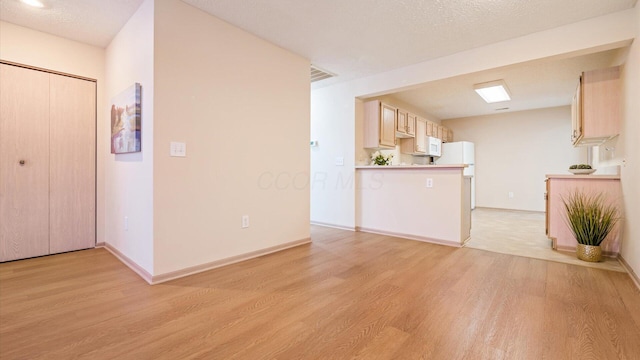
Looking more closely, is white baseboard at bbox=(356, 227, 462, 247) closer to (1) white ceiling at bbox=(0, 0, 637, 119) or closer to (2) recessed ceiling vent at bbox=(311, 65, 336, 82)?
(1) white ceiling at bbox=(0, 0, 637, 119)

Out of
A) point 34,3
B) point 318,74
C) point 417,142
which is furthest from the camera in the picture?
point 417,142

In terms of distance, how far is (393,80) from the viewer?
4.05 m

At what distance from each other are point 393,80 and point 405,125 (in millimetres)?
1442

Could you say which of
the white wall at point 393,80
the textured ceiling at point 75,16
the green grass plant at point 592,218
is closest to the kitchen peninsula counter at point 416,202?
the white wall at point 393,80

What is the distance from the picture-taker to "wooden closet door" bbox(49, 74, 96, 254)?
10.4 feet

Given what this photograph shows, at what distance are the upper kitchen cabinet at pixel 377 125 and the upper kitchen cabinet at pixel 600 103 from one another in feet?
7.88

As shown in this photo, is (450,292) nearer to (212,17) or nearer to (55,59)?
(212,17)

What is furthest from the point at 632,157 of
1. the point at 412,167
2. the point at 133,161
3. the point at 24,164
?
the point at 24,164

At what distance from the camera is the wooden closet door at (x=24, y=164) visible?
288 centimetres

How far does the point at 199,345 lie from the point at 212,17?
2.72 m

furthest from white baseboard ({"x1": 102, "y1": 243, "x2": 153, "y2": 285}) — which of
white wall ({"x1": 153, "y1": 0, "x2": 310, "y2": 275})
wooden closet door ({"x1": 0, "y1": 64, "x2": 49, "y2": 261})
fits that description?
wooden closet door ({"x1": 0, "y1": 64, "x2": 49, "y2": 261})

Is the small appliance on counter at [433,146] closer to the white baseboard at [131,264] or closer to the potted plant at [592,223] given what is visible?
the potted plant at [592,223]

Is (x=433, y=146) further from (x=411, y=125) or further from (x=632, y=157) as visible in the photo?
(x=632, y=157)

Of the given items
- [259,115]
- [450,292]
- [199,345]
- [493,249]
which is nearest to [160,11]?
[259,115]
